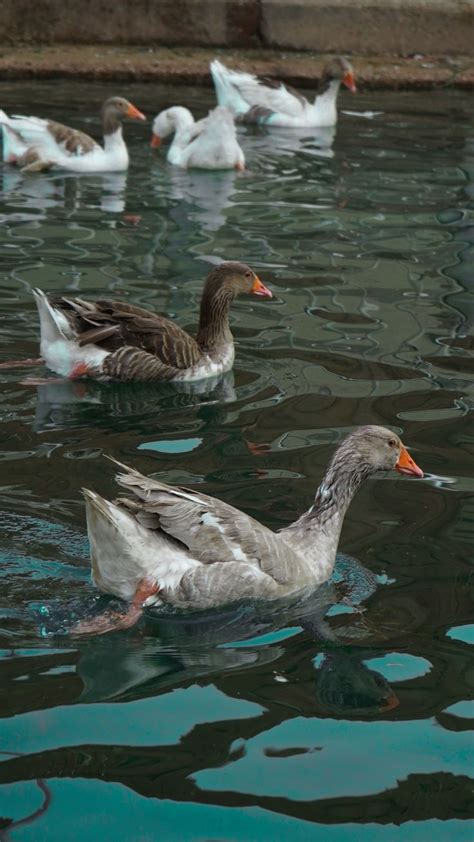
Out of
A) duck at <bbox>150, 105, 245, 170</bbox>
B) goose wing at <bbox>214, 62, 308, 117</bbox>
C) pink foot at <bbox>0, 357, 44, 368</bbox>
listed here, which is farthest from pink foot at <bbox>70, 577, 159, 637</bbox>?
goose wing at <bbox>214, 62, 308, 117</bbox>

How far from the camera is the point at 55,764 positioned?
4598 millimetres

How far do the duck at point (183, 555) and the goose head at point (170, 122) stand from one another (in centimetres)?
949

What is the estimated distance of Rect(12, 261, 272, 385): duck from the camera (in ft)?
28.3

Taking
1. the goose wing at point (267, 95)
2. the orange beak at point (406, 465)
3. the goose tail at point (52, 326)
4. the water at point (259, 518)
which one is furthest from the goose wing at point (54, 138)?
the orange beak at point (406, 465)

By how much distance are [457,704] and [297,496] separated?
6.72 feet

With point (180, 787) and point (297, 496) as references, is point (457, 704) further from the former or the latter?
point (297, 496)

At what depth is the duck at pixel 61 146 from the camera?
14.0 metres

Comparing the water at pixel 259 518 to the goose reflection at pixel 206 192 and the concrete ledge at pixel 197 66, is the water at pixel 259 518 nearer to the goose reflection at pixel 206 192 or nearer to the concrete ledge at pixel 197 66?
the goose reflection at pixel 206 192

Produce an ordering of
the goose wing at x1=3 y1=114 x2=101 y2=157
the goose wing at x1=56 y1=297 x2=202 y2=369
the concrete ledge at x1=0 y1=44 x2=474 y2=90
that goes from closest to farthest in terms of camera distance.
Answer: the goose wing at x1=56 y1=297 x2=202 y2=369
the goose wing at x1=3 y1=114 x2=101 y2=157
the concrete ledge at x1=0 y1=44 x2=474 y2=90

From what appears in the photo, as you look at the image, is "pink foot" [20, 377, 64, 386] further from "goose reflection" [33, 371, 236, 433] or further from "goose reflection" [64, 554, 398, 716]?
"goose reflection" [64, 554, 398, 716]

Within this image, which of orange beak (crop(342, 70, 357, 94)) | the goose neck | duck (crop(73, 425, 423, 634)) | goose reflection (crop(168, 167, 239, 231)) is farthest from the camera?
orange beak (crop(342, 70, 357, 94))

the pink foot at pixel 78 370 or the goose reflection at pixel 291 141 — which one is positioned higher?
the goose reflection at pixel 291 141

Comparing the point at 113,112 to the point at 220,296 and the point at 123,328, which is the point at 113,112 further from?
the point at 123,328

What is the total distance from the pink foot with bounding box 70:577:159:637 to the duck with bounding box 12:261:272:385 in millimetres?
3056
